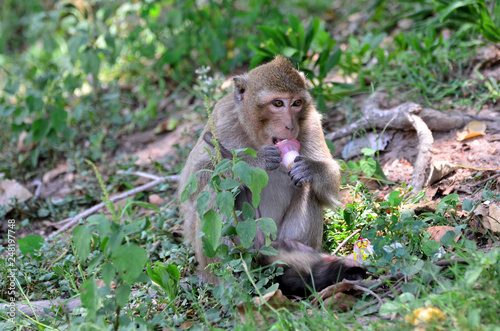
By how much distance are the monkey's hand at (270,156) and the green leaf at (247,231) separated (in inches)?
25.1

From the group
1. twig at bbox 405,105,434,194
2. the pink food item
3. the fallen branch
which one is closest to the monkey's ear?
the pink food item

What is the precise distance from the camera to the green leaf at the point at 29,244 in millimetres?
3893

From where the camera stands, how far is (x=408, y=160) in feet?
15.3

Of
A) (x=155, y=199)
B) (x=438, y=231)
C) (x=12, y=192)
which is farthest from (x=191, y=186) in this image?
(x=12, y=192)

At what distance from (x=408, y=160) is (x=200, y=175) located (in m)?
2.11

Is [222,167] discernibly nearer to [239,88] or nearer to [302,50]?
[239,88]

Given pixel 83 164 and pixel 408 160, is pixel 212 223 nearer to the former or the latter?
pixel 408 160

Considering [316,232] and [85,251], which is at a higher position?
[85,251]

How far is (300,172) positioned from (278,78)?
28.4 inches

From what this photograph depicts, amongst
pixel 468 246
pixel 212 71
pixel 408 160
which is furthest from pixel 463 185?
pixel 212 71

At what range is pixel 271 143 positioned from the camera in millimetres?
3750

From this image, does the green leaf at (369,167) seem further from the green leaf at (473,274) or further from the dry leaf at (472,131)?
the green leaf at (473,274)

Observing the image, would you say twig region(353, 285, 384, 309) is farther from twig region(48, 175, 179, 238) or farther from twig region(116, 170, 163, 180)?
twig region(116, 170, 163, 180)

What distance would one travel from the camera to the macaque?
11.7 ft
